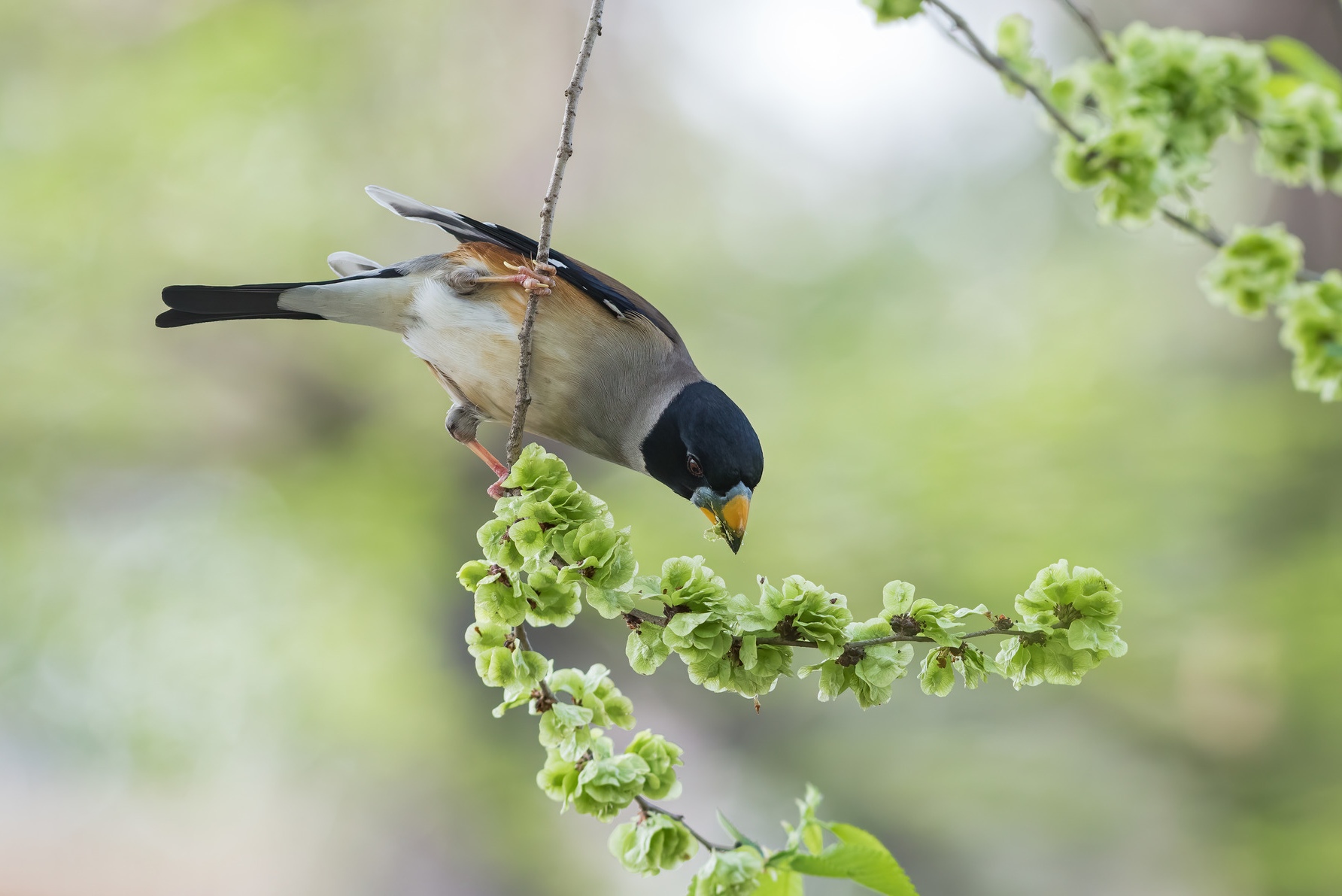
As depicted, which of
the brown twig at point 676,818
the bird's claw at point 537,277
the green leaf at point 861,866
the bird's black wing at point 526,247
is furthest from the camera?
the bird's black wing at point 526,247

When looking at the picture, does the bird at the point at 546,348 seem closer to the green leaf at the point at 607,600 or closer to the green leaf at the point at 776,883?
the green leaf at the point at 607,600

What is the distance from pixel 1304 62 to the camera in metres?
1.07

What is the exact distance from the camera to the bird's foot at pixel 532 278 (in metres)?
1.50

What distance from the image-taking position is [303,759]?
5.56m

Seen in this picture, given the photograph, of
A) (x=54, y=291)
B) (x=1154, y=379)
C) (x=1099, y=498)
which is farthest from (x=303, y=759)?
(x=1154, y=379)

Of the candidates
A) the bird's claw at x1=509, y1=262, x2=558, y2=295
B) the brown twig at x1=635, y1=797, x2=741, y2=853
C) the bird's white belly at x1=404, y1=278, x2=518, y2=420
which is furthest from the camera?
the bird's white belly at x1=404, y1=278, x2=518, y2=420

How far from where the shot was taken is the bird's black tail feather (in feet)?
5.55

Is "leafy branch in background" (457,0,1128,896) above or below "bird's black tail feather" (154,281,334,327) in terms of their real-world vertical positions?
below

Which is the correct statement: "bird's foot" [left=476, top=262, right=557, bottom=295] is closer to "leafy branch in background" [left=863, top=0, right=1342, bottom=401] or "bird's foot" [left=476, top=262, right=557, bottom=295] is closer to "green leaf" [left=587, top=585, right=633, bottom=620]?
"green leaf" [left=587, top=585, right=633, bottom=620]

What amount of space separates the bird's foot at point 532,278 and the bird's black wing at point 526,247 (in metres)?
0.05

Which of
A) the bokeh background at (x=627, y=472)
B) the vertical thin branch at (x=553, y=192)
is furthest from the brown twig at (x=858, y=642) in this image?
the bokeh background at (x=627, y=472)

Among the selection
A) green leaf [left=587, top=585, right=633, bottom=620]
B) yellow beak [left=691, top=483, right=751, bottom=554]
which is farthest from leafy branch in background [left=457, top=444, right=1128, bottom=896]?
yellow beak [left=691, top=483, right=751, bottom=554]

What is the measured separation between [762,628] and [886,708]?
445cm

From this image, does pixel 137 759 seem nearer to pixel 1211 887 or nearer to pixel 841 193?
pixel 841 193
